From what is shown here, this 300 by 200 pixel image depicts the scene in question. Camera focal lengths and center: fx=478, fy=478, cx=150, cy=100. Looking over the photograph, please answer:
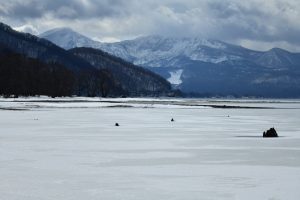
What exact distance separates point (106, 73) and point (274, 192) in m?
181

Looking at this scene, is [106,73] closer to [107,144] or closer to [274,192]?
[107,144]

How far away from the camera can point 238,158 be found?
21.1 metres

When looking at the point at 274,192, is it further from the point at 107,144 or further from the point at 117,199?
the point at 107,144

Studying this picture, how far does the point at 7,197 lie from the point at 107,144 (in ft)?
47.7

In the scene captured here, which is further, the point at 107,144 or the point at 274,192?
the point at 107,144

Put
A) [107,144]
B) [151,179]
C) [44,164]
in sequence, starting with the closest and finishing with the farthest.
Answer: [151,179], [44,164], [107,144]

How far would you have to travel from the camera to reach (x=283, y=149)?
976 inches

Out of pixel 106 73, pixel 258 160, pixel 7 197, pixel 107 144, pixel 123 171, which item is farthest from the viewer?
pixel 106 73

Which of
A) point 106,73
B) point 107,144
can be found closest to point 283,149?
point 107,144

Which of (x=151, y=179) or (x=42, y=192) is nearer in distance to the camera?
(x=42, y=192)

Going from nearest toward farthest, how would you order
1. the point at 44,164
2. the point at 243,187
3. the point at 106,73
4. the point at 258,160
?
the point at 243,187
the point at 44,164
the point at 258,160
the point at 106,73

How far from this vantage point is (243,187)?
46.5 feet

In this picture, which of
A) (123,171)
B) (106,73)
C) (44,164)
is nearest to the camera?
(123,171)

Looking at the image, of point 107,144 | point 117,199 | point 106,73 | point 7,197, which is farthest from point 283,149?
point 106,73
